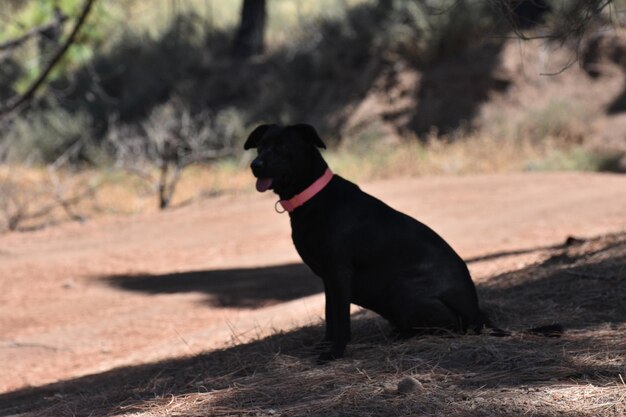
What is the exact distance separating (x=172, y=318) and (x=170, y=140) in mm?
9163

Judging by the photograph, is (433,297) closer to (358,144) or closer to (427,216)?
(427,216)

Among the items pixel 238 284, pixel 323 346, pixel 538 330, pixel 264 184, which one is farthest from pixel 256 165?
pixel 238 284

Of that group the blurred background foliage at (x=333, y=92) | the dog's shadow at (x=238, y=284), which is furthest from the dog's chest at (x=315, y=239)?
the blurred background foliage at (x=333, y=92)

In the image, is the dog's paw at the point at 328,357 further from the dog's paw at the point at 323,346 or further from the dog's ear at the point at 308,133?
the dog's ear at the point at 308,133

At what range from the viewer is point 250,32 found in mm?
28609

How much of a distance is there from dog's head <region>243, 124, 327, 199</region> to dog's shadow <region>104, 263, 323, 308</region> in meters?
4.28

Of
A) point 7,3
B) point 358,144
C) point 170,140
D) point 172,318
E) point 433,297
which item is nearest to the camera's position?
point 433,297

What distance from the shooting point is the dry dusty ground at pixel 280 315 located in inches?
203

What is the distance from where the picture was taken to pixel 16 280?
12.2 meters

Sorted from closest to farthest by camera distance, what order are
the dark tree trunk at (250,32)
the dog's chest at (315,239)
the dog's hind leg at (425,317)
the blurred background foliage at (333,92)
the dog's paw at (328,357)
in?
1. the dog's paw at (328,357)
2. the dog's chest at (315,239)
3. the dog's hind leg at (425,317)
4. the blurred background foliage at (333,92)
5. the dark tree trunk at (250,32)

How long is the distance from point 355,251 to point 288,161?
26.1 inches

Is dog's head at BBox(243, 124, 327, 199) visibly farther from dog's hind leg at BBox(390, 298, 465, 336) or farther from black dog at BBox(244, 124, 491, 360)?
dog's hind leg at BBox(390, 298, 465, 336)

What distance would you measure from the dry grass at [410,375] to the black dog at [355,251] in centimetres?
22

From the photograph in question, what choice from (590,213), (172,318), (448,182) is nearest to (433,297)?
(172,318)
